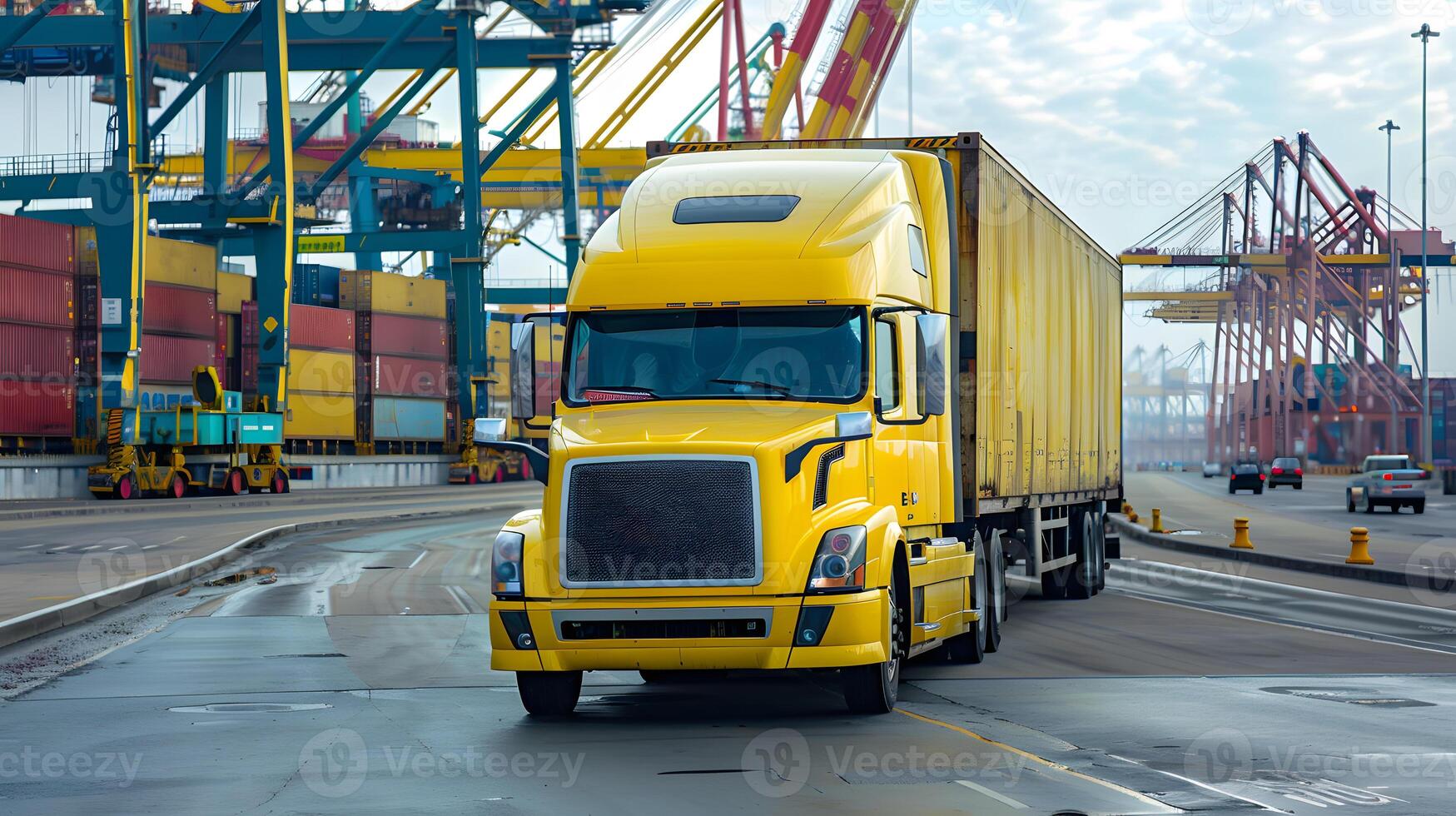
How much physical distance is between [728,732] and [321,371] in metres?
66.0

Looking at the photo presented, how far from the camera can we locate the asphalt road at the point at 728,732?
7996 mm

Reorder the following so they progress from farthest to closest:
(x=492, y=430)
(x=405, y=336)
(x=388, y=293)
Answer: (x=405, y=336), (x=388, y=293), (x=492, y=430)

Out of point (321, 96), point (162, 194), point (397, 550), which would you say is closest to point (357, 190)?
point (162, 194)

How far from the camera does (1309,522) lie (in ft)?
142

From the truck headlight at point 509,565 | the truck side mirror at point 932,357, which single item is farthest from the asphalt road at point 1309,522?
the truck headlight at point 509,565

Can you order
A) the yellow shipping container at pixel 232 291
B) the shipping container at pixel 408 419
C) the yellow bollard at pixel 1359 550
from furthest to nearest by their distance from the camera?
1. the shipping container at pixel 408 419
2. the yellow shipping container at pixel 232 291
3. the yellow bollard at pixel 1359 550

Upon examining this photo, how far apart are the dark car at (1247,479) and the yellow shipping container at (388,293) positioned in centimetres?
3821

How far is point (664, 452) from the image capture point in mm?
9992

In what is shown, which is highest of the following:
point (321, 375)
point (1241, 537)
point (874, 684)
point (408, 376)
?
point (408, 376)

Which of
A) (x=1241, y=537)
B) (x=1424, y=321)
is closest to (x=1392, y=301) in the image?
(x=1424, y=321)

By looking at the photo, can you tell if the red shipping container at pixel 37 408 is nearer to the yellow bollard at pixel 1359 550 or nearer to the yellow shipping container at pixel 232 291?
the yellow shipping container at pixel 232 291

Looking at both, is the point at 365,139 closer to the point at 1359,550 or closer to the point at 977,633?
the point at 1359,550

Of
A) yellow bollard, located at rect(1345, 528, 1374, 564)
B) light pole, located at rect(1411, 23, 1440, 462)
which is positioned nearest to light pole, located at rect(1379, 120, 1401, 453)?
light pole, located at rect(1411, 23, 1440, 462)

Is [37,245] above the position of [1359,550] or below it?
above
